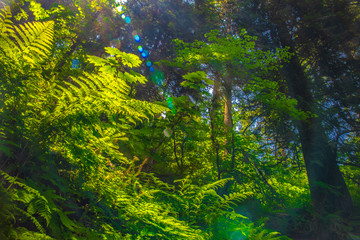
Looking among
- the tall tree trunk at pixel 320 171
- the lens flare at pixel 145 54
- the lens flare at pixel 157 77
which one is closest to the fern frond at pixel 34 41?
the lens flare at pixel 157 77

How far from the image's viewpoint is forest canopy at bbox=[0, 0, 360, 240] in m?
1.28

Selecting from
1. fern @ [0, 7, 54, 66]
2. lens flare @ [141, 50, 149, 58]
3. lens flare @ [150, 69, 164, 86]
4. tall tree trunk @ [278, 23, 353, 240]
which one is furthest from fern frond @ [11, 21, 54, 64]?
lens flare @ [141, 50, 149, 58]

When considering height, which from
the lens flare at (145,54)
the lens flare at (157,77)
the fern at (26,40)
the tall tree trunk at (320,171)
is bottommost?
the fern at (26,40)

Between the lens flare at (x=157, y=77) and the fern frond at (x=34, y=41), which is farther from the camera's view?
the lens flare at (x=157, y=77)

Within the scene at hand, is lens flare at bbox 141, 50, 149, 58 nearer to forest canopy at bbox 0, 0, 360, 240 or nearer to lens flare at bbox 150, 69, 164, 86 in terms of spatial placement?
forest canopy at bbox 0, 0, 360, 240

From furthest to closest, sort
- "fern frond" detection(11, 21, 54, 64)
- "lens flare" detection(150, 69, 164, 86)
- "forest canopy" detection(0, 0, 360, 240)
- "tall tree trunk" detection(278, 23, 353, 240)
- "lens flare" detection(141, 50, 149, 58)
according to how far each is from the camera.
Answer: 1. "lens flare" detection(141, 50, 149, 58)
2. "lens flare" detection(150, 69, 164, 86)
3. "tall tree trunk" detection(278, 23, 353, 240)
4. "fern frond" detection(11, 21, 54, 64)
5. "forest canopy" detection(0, 0, 360, 240)

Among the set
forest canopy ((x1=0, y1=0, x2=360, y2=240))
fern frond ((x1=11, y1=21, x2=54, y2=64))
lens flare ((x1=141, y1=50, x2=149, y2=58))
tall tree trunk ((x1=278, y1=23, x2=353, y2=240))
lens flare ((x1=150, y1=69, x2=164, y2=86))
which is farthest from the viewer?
lens flare ((x1=141, y1=50, x2=149, y2=58))

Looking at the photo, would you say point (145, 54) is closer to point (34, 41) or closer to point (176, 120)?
point (176, 120)

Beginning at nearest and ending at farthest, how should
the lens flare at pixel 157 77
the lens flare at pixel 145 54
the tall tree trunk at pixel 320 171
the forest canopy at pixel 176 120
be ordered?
the forest canopy at pixel 176 120, the tall tree trunk at pixel 320 171, the lens flare at pixel 157 77, the lens flare at pixel 145 54

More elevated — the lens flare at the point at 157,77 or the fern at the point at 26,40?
the lens flare at the point at 157,77

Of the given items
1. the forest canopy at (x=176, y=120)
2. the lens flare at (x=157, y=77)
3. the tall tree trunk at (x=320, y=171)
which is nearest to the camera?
the forest canopy at (x=176, y=120)

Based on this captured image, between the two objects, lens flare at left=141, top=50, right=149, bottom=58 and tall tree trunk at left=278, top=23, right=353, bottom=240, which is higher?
lens flare at left=141, top=50, right=149, bottom=58

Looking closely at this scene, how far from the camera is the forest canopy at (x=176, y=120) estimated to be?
1282mm

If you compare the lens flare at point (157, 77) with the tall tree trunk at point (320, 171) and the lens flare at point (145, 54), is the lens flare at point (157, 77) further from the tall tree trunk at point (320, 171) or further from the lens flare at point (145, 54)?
the tall tree trunk at point (320, 171)
